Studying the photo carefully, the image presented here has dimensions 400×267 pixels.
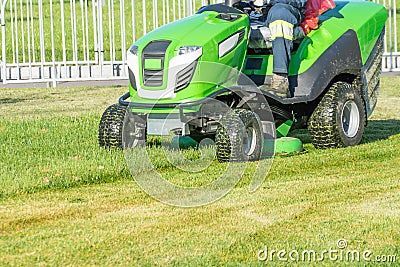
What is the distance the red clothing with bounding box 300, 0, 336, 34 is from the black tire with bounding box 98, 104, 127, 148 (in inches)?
66.2

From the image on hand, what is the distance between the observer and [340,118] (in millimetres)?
7652

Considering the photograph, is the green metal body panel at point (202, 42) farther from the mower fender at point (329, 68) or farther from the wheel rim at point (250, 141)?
the mower fender at point (329, 68)

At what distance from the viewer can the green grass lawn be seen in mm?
4574

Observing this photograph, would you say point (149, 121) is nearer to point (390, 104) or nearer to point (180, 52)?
point (180, 52)

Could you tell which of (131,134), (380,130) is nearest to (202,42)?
(131,134)

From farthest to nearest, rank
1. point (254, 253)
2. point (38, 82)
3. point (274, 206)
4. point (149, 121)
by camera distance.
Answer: point (38, 82)
point (149, 121)
point (274, 206)
point (254, 253)

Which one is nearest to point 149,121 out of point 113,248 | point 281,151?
point 281,151

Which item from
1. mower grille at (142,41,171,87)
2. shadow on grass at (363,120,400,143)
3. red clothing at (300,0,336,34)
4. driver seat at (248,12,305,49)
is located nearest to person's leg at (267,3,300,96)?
driver seat at (248,12,305,49)

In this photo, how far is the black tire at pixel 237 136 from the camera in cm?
676

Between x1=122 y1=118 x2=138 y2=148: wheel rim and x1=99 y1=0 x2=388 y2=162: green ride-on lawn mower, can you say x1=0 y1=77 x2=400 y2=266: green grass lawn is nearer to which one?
x1=122 y1=118 x2=138 y2=148: wheel rim

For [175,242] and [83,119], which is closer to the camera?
[175,242]

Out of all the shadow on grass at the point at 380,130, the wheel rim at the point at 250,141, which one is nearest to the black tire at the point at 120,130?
the wheel rim at the point at 250,141

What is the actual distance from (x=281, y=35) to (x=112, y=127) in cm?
151

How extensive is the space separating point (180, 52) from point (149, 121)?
55 cm
